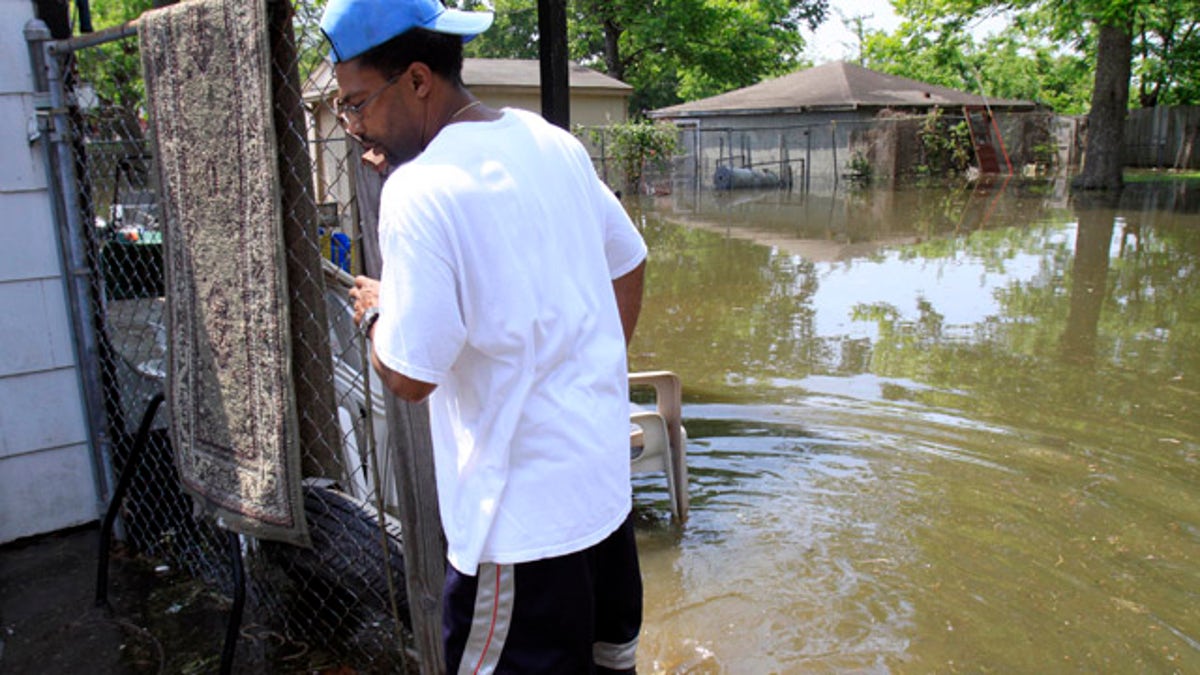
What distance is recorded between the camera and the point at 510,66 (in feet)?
85.6

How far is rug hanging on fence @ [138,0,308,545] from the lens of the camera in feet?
6.98

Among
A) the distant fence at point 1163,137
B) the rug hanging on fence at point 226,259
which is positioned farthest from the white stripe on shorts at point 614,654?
the distant fence at point 1163,137

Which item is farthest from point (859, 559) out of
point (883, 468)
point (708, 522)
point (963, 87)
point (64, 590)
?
point (963, 87)

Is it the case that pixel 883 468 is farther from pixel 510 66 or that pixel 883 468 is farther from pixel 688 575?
pixel 510 66

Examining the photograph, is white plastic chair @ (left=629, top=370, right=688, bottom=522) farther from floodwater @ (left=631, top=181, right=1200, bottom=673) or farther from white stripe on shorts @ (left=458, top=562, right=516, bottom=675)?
white stripe on shorts @ (left=458, top=562, right=516, bottom=675)

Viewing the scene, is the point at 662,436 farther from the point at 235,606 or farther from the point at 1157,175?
the point at 1157,175

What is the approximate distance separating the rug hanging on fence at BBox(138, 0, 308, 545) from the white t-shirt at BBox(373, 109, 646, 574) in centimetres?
79

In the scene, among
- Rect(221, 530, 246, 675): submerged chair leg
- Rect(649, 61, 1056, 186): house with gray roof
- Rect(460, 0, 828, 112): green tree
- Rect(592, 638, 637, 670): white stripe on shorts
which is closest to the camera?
Rect(592, 638, 637, 670): white stripe on shorts

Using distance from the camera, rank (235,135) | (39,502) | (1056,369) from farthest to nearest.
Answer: (1056,369) < (39,502) < (235,135)

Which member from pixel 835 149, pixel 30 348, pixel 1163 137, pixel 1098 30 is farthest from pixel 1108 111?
pixel 30 348

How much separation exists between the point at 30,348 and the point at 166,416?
78 cm

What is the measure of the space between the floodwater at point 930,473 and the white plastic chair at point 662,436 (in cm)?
30


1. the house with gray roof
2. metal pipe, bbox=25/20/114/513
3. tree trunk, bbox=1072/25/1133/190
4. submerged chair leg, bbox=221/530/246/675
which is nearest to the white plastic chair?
submerged chair leg, bbox=221/530/246/675

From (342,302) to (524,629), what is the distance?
157 cm
